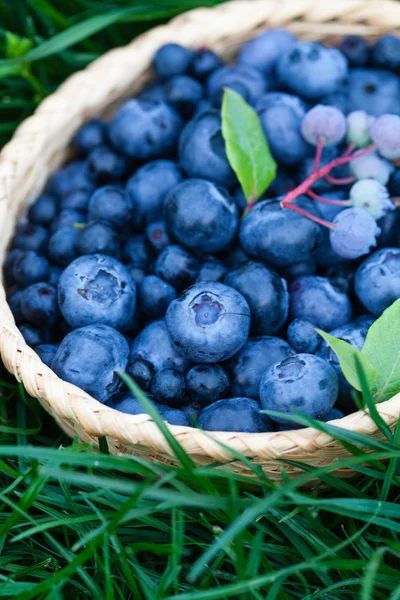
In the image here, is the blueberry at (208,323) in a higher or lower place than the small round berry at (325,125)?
lower

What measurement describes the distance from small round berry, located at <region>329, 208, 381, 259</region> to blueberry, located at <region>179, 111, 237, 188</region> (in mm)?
296

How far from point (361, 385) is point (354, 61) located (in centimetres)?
111

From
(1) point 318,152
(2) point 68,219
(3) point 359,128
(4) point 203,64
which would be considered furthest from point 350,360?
(4) point 203,64

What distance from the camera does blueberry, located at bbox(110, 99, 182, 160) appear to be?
5.18 feet

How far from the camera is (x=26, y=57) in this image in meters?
1.78

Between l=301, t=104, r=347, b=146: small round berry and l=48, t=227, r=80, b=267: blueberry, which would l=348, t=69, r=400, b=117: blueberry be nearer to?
l=301, t=104, r=347, b=146: small round berry

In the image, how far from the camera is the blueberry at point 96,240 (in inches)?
54.5

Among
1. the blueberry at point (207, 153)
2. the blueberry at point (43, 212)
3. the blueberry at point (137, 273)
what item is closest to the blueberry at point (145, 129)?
the blueberry at point (207, 153)

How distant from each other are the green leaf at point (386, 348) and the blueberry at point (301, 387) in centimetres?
8

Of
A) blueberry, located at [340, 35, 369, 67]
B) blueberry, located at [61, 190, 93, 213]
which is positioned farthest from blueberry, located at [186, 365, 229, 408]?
blueberry, located at [340, 35, 369, 67]

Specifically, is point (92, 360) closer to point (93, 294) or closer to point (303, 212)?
point (93, 294)

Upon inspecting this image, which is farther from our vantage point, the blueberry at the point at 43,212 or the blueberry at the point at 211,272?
the blueberry at the point at 43,212

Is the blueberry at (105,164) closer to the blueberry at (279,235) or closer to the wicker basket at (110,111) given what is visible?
the wicker basket at (110,111)

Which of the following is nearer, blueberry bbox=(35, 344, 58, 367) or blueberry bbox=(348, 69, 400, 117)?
blueberry bbox=(35, 344, 58, 367)
